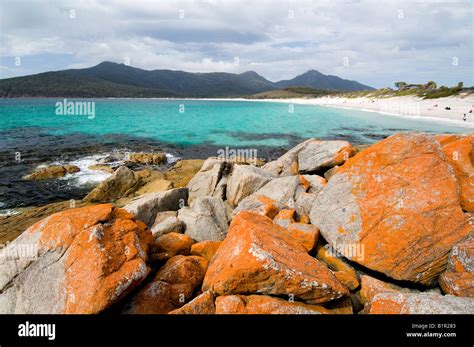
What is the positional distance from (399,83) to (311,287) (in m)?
137

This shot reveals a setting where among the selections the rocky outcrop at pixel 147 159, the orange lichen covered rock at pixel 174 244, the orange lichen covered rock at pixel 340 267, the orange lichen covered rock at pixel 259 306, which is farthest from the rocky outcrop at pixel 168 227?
the rocky outcrop at pixel 147 159

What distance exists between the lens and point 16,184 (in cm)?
1902

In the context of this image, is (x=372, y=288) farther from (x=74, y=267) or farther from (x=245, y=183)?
(x=245, y=183)

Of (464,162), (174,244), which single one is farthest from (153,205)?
(464,162)

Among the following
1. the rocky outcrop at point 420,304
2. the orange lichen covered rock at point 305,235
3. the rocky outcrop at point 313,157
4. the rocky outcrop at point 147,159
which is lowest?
the rocky outcrop at point 420,304

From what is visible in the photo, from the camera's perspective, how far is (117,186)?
1670 cm

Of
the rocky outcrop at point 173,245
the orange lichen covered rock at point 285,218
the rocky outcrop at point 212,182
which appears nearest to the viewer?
the rocky outcrop at point 173,245

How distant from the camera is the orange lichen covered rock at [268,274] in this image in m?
5.25

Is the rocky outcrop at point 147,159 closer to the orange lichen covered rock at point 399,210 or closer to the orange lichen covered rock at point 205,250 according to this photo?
the orange lichen covered rock at point 205,250

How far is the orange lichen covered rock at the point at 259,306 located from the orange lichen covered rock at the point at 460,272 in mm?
3068

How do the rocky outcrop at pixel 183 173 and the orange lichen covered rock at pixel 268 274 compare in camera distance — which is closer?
the orange lichen covered rock at pixel 268 274
